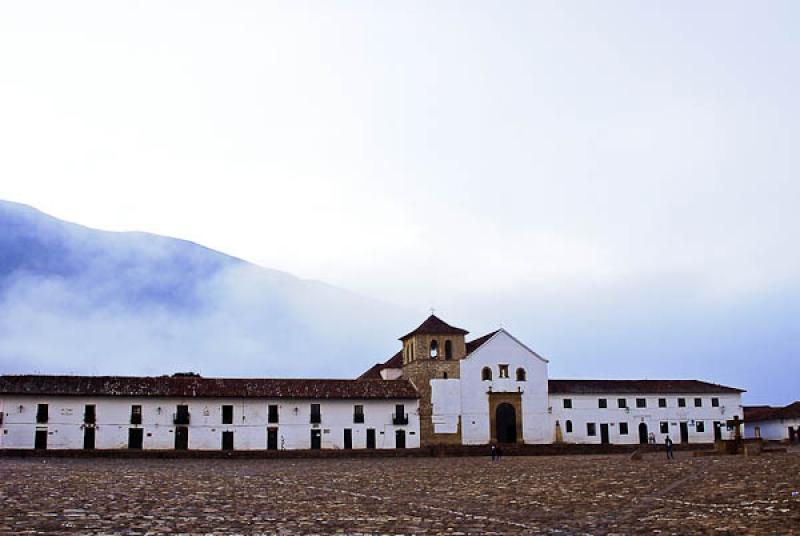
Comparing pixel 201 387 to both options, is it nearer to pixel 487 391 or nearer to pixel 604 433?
pixel 487 391

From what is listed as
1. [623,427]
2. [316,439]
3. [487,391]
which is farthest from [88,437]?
[623,427]

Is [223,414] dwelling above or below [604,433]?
above

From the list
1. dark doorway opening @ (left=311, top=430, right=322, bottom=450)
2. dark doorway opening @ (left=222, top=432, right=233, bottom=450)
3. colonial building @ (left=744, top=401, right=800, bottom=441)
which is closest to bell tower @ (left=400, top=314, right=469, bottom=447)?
dark doorway opening @ (left=311, top=430, right=322, bottom=450)

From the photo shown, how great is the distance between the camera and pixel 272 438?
50.3 m

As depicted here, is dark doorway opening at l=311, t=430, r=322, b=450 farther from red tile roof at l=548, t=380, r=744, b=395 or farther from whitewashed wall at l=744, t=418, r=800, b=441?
whitewashed wall at l=744, t=418, r=800, b=441

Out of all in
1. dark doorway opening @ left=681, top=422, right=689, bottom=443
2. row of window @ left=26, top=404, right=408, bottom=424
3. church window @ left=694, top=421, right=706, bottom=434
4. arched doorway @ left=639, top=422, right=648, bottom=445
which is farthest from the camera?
church window @ left=694, top=421, right=706, bottom=434

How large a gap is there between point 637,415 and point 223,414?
1130 inches

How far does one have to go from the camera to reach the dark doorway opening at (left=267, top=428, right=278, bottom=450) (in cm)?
5006

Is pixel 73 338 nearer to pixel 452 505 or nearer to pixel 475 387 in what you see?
pixel 475 387

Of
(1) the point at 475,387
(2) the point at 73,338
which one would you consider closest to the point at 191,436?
(1) the point at 475,387

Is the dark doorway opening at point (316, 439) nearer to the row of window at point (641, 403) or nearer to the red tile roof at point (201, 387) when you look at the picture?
the red tile roof at point (201, 387)

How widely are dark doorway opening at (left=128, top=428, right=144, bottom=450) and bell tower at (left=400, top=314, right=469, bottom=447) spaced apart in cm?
1706

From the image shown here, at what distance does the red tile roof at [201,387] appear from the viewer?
4750cm

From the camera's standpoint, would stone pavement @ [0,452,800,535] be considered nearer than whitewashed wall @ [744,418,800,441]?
Yes
